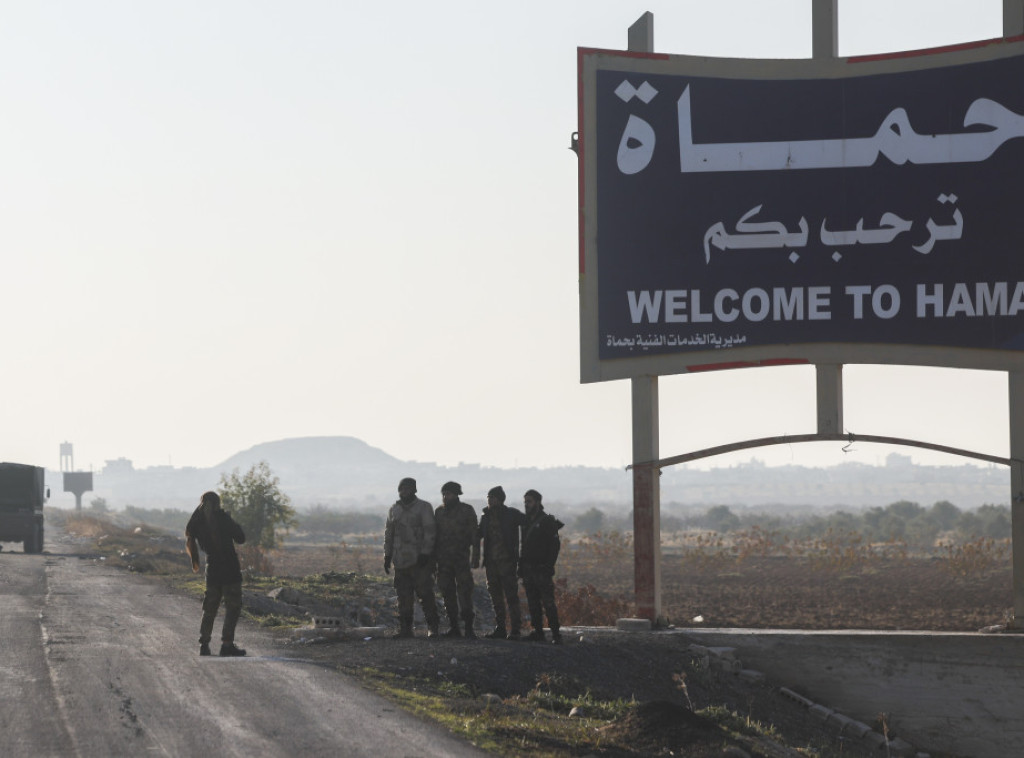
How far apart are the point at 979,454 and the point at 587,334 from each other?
222 inches

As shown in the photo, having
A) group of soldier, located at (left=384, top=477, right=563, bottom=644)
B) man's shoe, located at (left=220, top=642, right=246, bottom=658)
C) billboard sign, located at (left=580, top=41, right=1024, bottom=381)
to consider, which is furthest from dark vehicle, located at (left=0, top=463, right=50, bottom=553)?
man's shoe, located at (left=220, top=642, right=246, bottom=658)

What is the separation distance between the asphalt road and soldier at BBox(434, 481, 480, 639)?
228cm

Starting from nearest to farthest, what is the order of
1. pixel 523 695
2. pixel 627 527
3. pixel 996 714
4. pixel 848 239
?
1. pixel 523 695
2. pixel 996 714
3. pixel 848 239
4. pixel 627 527

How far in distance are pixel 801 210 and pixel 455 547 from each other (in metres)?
6.96

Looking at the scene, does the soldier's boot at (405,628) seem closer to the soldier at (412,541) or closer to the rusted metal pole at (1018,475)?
the soldier at (412,541)

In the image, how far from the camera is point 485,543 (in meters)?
17.5

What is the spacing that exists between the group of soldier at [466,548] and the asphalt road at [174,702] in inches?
77.5

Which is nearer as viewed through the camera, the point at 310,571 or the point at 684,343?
the point at 684,343

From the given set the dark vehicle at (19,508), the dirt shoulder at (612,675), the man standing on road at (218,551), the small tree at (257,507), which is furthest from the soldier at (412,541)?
the small tree at (257,507)

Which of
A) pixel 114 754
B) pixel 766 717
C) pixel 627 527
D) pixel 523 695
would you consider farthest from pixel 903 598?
pixel 627 527

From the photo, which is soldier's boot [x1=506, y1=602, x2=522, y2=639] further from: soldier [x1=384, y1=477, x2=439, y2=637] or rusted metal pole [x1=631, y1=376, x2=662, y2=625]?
rusted metal pole [x1=631, y1=376, x2=662, y2=625]

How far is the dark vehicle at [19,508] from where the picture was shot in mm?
43344

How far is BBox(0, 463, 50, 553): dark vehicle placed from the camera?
142ft

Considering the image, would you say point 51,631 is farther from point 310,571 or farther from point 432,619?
point 310,571
